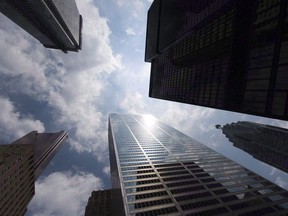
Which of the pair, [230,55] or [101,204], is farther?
[101,204]

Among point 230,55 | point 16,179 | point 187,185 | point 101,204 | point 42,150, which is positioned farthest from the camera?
point 42,150

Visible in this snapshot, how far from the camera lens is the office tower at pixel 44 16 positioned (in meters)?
107

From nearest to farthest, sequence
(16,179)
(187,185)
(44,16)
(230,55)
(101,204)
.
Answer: (230,55) → (16,179) → (187,185) → (44,16) → (101,204)

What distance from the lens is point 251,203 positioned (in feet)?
278

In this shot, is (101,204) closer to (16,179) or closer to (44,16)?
(16,179)

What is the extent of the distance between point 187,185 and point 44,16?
394 feet

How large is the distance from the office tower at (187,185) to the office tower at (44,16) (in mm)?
84423

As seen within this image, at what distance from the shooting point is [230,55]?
199ft

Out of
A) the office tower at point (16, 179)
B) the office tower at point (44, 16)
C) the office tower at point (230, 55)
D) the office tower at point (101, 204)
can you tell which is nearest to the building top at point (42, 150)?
the office tower at point (101, 204)

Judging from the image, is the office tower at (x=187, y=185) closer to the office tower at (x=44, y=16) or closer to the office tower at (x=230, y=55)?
the office tower at (x=230, y=55)

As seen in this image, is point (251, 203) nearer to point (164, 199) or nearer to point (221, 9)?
point (164, 199)

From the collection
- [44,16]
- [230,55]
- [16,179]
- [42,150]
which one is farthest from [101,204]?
[44,16]

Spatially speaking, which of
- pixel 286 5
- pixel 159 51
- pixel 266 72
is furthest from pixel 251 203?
pixel 159 51

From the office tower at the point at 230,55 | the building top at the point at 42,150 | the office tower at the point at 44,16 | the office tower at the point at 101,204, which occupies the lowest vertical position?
the office tower at the point at 101,204
